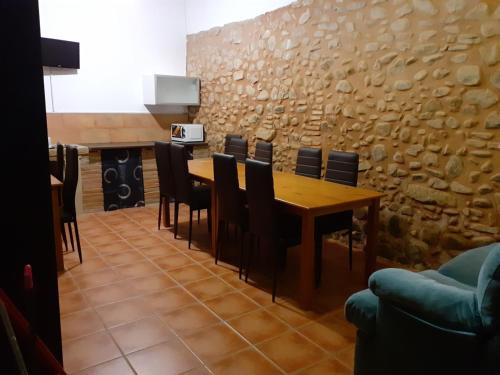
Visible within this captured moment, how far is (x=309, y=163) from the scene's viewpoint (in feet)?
13.0

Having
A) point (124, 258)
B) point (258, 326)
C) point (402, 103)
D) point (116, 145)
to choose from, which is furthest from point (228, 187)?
point (116, 145)

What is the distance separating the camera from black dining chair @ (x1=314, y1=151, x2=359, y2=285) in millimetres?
3154

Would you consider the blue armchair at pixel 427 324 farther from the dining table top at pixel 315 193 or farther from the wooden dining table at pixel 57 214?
the wooden dining table at pixel 57 214

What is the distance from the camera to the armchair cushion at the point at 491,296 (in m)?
1.35

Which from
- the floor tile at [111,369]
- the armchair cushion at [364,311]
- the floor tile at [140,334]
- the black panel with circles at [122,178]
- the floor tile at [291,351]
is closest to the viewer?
the armchair cushion at [364,311]

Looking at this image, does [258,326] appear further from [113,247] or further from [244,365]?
[113,247]

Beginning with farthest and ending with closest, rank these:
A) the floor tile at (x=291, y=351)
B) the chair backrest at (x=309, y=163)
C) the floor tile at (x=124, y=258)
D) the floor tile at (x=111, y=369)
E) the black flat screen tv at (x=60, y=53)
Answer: the black flat screen tv at (x=60, y=53) < the chair backrest at (x=309, y=163) < the floor tile at (x=124, y=258) < the floor tile at (x=291, y=351) < the floor tile at (x=111, y=369)


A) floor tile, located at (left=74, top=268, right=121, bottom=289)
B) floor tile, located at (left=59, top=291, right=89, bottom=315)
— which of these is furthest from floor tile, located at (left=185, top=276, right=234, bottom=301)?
floor tile, located at (left=59, top=291, right=89, bottom=315)

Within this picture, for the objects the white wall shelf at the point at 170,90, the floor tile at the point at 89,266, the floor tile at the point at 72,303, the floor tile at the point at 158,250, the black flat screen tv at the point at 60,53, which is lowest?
the floor tile at the point at 72,303

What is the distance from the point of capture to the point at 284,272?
3.41 m

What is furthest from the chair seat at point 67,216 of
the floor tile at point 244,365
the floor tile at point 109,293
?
the floor tile at point 244,365

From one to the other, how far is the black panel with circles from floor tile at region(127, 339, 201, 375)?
3.36m

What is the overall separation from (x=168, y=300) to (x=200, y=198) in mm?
1273

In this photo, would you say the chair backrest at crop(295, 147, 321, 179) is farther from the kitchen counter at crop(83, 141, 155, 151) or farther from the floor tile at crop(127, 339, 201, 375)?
the kitchen counter at crop(83, 141, 155, 151)
